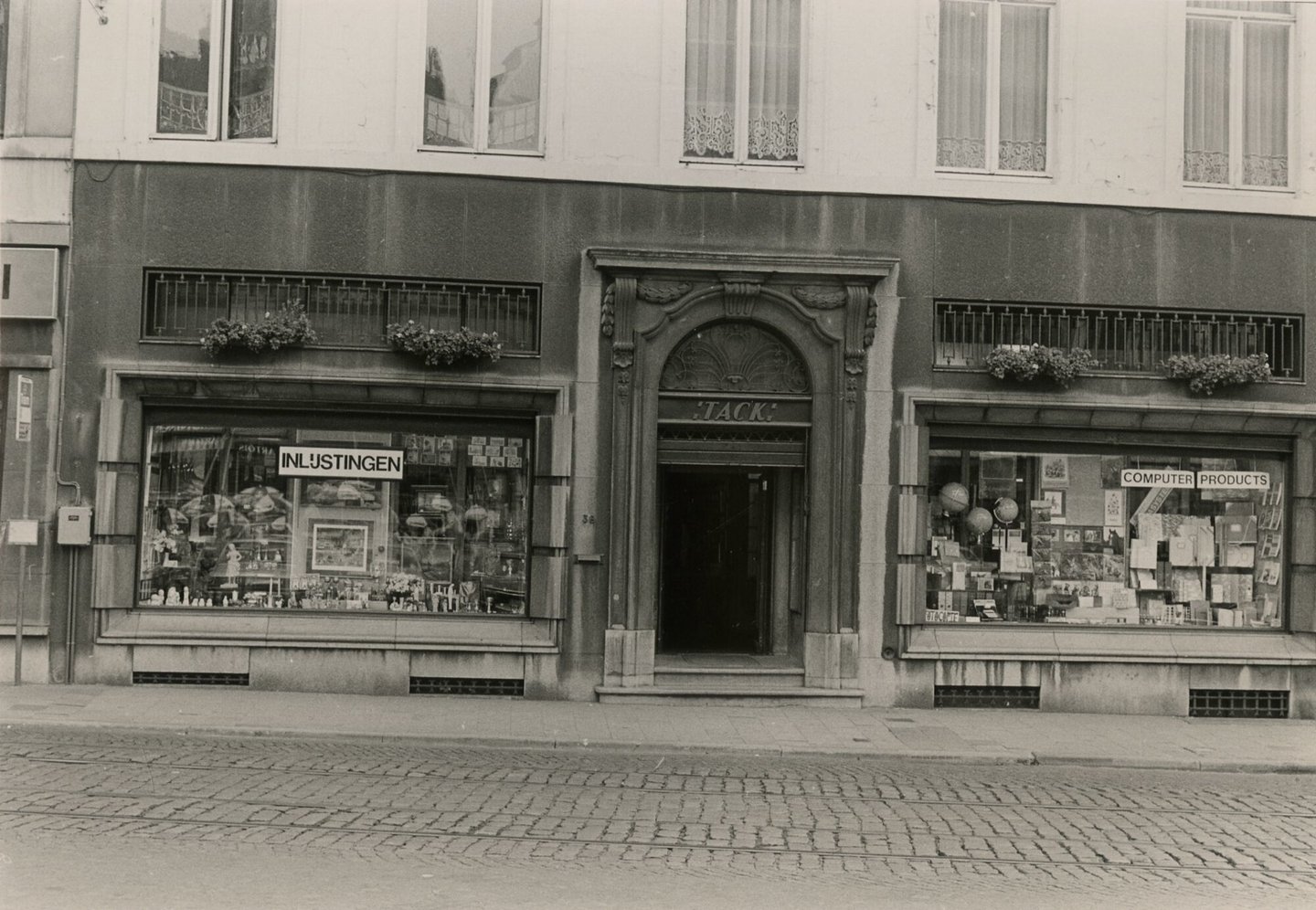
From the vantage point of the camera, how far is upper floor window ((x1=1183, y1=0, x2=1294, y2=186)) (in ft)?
48.3

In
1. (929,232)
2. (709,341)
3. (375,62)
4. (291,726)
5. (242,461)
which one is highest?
(375,62)

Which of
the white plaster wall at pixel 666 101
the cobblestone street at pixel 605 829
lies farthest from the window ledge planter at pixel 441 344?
the cobblestone street at pixel 605 829

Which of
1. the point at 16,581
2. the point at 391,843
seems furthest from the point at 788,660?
the point at 16,581

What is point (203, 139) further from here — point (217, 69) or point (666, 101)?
point (666, 101)

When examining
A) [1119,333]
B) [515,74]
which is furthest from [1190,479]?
[515,74]

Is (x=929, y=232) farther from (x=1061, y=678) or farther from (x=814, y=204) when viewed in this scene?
(x=1061, y=678)

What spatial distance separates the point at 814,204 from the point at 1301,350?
6.25 metres

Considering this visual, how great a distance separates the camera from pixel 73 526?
1338 cm

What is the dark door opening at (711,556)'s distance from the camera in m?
15.3

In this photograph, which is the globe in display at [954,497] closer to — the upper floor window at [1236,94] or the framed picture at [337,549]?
the upper floor window at [1236,94]

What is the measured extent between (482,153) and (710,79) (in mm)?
2912

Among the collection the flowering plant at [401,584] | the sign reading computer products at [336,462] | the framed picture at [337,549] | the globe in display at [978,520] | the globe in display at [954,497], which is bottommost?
the flowering plant at [401,584]

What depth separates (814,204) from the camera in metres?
14.1

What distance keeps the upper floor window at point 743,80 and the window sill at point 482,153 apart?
1.87m
